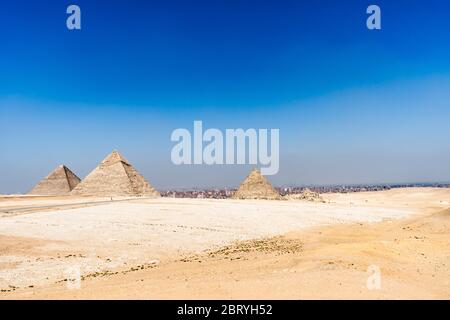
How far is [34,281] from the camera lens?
12.0m

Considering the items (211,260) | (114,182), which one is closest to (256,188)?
(114,182)

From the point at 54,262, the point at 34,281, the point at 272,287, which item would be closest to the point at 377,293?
the point at 272,287

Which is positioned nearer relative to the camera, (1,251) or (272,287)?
(272,287)

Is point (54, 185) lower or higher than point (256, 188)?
higher

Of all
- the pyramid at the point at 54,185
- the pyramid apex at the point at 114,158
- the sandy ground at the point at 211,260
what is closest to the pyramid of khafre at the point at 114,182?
the pyramid apex at the point at 114,158

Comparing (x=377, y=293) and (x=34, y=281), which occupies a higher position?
(x=377, y=293)

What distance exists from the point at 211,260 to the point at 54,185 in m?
69.6

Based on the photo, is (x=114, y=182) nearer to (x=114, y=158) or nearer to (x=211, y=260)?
(x=114, y=158)

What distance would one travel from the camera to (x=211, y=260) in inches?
573

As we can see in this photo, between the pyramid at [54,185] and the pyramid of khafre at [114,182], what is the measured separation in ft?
25.6

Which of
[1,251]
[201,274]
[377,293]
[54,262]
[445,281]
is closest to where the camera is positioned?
[377,293]

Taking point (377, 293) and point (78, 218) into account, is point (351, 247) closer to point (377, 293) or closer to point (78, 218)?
point (377, 293)

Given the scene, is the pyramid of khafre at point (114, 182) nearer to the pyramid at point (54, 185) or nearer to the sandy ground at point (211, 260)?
the pyramid at point (54, 185)
